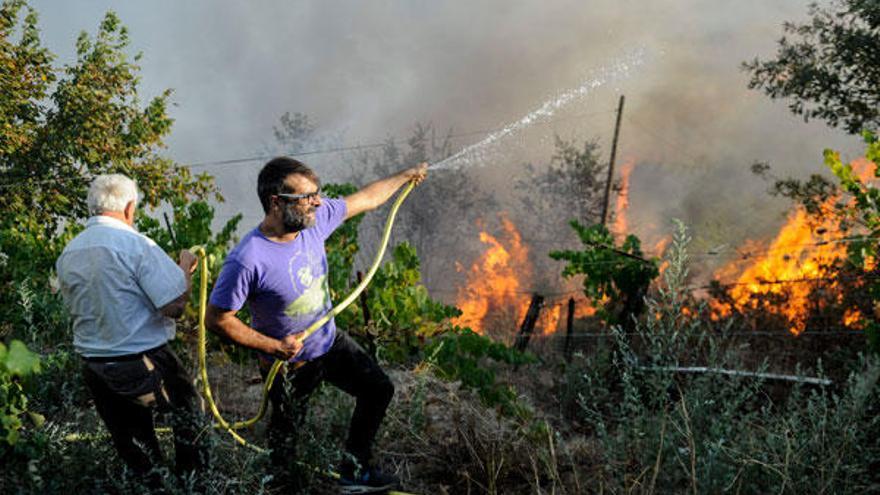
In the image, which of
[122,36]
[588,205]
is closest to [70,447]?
[122,36]

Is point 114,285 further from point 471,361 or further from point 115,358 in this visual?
point 471,361

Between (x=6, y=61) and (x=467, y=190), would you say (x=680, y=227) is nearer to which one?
(x=6, y=61)

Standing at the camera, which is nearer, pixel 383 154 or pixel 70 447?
pixel 70 447

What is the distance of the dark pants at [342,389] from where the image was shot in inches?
152

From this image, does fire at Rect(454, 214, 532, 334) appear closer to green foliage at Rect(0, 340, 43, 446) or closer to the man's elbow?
green foliage at Rect(0, 340, 43, 446)

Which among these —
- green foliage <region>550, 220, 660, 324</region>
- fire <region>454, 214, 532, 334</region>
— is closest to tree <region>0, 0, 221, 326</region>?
green foliage <region>550, 220, 660, 324</region>

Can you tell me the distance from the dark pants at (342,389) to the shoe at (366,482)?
73 mm

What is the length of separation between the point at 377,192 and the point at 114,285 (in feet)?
5.78

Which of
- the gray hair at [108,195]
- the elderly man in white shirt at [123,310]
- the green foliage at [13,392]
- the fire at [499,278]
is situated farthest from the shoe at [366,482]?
the fire at [499,278]

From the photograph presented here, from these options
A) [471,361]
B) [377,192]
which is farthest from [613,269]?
[377,192]

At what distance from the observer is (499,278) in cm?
4484

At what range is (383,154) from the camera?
56.5 m

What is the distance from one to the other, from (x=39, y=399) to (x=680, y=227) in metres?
4.54

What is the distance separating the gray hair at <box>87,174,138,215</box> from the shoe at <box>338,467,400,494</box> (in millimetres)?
1811
